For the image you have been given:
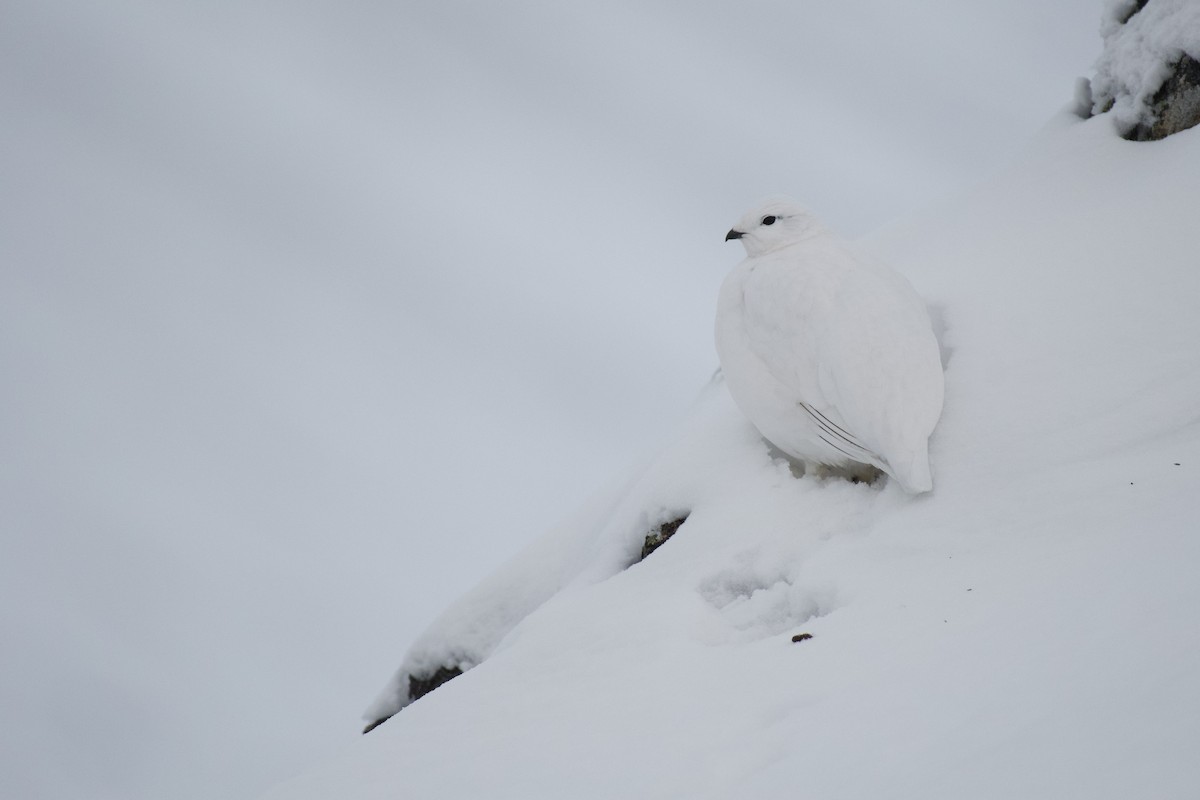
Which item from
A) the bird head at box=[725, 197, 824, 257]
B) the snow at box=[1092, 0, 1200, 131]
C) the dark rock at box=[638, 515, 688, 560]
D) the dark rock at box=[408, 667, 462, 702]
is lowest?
the dark rock at box=[408, 667, 462, 702]

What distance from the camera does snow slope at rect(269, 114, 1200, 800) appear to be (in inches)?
72.8

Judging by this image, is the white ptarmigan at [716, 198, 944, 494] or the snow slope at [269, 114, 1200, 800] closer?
the snow slope at [269, 114, 1200, 800]

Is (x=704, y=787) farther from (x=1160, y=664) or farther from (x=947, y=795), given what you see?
(x=1160, y=664)

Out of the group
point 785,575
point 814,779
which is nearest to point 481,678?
point 785,575

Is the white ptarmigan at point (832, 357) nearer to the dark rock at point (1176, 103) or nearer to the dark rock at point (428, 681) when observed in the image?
the dark rock at point (1176, 103)

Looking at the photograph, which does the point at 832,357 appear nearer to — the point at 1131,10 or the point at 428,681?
the point at 428,681

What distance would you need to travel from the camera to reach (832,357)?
11.6 ft

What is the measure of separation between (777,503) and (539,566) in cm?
229

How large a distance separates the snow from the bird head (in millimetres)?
2700

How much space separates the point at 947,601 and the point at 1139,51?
4901mm

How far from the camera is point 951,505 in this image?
3.29 meters

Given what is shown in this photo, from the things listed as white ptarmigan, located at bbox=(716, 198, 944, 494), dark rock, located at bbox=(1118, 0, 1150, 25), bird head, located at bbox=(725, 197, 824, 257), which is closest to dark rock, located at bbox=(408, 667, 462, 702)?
white ptarmigan, located at bbox=(716, 198, 944, 494)

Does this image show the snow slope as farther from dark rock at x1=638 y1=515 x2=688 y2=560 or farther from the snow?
the snow

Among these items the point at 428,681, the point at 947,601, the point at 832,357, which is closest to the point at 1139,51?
the point at 832,357
